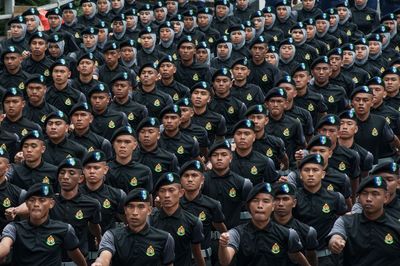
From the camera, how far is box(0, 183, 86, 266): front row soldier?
11797 mm

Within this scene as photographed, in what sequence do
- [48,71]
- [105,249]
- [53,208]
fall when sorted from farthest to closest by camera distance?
1. [48,71]
2. [53,208]
3. [105,249]

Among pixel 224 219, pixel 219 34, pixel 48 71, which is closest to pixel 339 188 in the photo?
pixel 224 219

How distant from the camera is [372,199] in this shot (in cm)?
1177

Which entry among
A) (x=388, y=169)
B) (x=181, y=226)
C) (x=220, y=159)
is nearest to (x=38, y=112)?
(x=220, y=159)

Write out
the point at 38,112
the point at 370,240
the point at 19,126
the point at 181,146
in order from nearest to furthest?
the point at 370,240 → the point at 181,146 → the point at 19,126 → the point at 38,112

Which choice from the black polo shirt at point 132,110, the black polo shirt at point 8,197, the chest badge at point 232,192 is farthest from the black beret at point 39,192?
the black polo shirt at point 132,110

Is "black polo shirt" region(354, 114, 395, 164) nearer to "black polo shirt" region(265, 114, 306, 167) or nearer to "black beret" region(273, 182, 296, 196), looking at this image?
"black polo shirt" region(265, 114, 306, 167)

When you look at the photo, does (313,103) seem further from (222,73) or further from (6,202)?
(6,202)

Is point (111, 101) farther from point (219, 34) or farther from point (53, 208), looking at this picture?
point (219, 34)

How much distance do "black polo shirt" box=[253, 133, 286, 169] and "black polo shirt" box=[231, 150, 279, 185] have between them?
86 centimetres

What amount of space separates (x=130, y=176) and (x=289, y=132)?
3.09 meters

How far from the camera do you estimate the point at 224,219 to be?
1324cm

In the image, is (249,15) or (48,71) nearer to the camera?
(48,71)

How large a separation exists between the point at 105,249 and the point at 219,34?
1182cm
